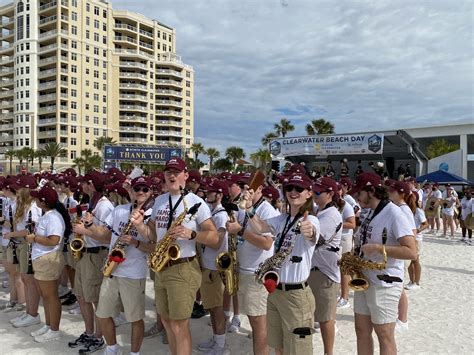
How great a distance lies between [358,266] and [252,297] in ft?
4.23

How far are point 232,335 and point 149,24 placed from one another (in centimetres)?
9364

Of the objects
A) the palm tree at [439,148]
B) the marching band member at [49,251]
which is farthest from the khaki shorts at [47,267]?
the palm tree at [439,148]

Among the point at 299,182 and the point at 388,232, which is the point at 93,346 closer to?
the point at 299,182

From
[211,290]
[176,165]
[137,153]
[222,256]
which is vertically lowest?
[211,290]

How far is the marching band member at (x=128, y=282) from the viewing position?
4566mm

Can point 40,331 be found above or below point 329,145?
below

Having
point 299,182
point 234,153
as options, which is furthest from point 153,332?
point 234,153

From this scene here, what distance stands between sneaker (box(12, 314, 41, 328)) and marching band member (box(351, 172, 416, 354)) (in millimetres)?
4925

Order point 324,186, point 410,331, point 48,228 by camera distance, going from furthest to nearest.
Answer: point 410,331
point 48,228
point 324,186

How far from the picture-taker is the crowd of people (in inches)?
145

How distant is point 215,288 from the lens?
5.25 m

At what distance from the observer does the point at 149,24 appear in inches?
3524

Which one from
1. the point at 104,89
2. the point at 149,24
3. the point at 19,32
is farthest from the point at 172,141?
the point at 19,32

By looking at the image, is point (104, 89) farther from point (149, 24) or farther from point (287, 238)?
point (287, 238)
